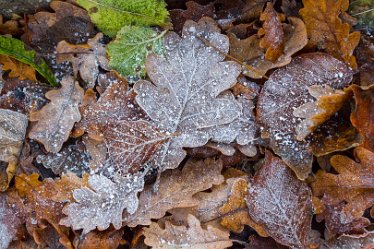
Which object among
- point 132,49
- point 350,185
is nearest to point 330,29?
point 350,185

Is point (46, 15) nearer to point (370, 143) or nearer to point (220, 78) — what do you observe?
point (220, 78)

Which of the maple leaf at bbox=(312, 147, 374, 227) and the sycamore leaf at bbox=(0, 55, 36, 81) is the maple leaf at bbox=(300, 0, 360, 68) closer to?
the maple leaf at bbox=(312, 147, 374, 227)

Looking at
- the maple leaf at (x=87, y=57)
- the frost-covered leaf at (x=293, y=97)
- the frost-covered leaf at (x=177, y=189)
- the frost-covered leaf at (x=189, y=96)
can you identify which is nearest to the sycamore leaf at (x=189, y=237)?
the frost-covered leaf at (x=177, y=189)

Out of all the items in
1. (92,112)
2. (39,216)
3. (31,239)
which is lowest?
(31,239)

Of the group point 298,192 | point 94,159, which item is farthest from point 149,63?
point 298,192

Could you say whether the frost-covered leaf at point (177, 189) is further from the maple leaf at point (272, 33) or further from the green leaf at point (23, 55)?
the green leaf at point (23, 55)

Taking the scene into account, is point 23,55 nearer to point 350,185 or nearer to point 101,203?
point 101,203

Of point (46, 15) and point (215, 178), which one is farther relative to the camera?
point (46, 15)

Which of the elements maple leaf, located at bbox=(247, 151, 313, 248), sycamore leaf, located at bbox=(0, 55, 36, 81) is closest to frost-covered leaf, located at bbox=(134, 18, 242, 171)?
maple leaf, located at bbox=(247, 151, 313, 248)
